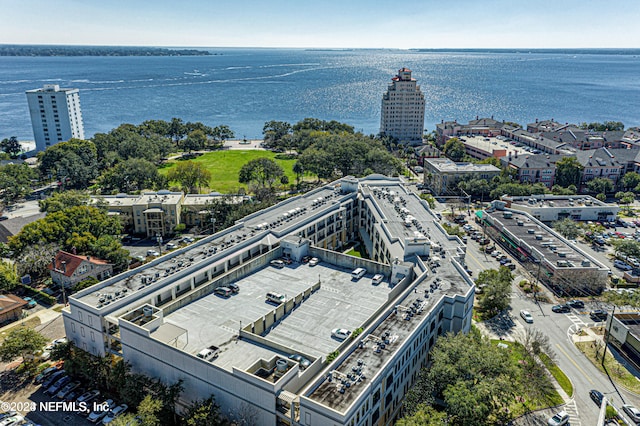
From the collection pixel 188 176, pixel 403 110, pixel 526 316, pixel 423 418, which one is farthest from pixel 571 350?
pixel 403 110

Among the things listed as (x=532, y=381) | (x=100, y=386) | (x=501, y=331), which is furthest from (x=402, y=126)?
(x=100, y=386)

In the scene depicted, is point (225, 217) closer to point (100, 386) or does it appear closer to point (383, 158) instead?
point (100, 386)

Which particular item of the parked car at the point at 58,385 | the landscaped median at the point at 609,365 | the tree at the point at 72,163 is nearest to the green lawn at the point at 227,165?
the tree at the point at 72,163

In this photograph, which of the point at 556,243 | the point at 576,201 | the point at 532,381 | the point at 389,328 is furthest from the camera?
the point at 576,201

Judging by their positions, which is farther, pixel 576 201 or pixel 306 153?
pixel 306 153

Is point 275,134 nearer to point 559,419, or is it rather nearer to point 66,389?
point 66,389

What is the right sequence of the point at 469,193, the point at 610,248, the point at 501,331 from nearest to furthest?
the point at 501,331 < the point at 610,248 < the point at 469,193
